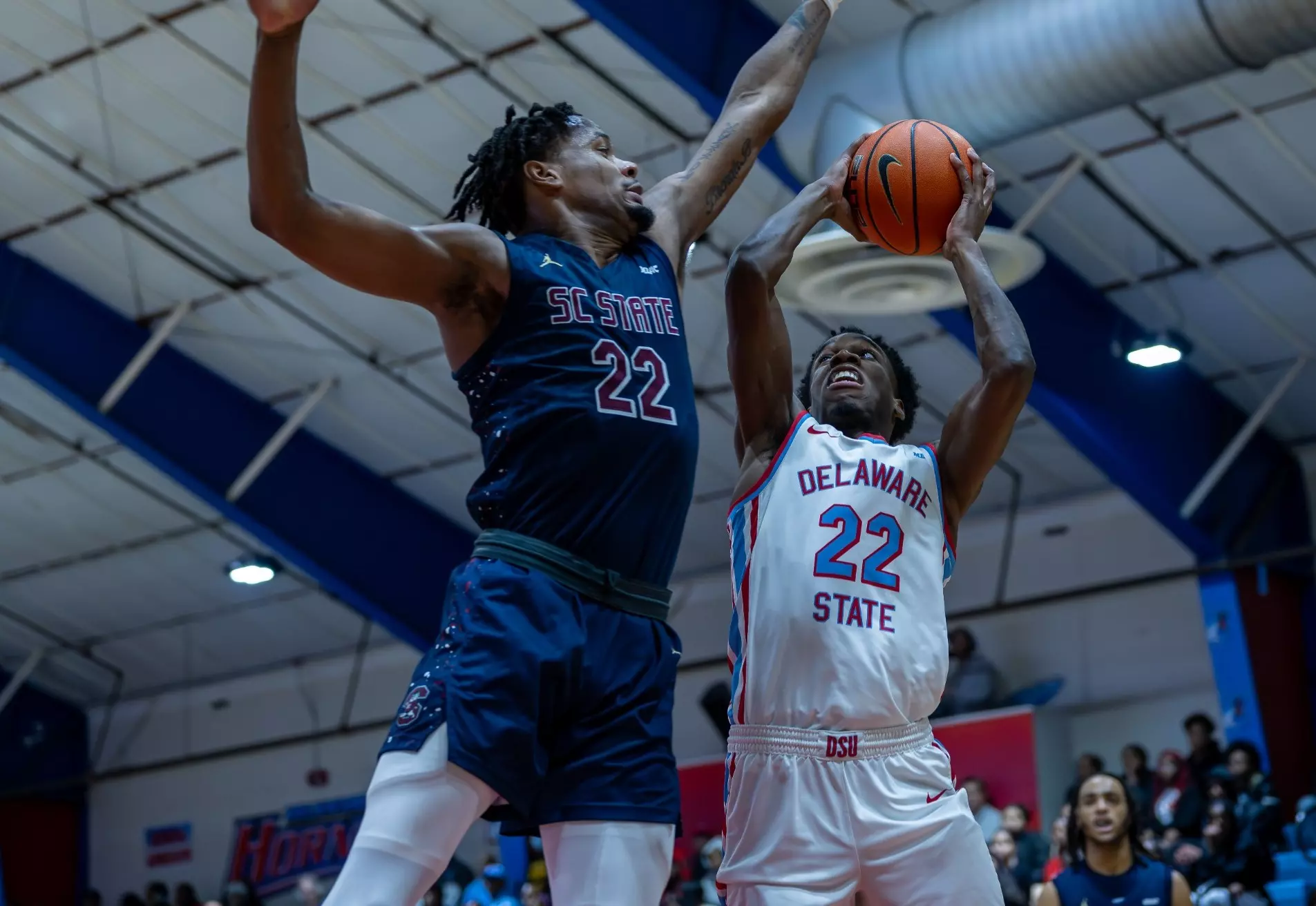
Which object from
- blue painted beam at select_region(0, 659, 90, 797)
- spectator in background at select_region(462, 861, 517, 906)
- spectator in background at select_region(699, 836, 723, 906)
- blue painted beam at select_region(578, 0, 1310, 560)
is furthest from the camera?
blue painted beam at select_region(0, 659, 90, 797)

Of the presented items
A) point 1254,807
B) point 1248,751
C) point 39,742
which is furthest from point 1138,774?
point 39,742

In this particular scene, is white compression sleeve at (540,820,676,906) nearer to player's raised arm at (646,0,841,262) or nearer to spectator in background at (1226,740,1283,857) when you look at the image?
player's raised arm at (646,0,841,262)

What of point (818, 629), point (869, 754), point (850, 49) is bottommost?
point (869, 754)

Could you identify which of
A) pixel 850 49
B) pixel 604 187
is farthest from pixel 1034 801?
pixel 604 187

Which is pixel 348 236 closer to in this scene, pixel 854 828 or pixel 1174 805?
pixel 854 828

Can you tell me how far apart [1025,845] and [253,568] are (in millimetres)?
9223

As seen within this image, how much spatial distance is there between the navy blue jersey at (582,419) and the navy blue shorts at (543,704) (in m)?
0.14

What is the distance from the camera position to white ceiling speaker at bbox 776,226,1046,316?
10.1 meters

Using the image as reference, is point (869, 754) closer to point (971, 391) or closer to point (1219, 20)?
point (971, 391)

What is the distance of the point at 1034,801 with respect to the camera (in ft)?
48.3

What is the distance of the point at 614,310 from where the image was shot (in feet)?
11.7

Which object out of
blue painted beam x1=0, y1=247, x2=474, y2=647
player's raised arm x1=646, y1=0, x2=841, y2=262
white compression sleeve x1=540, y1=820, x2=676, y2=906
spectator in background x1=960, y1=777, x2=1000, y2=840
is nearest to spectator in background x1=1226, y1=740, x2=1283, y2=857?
spectator in background x1=960, y1=777, x2=1000, y2=840

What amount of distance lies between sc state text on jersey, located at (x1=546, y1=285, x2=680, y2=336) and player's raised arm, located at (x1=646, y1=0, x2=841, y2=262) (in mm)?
297

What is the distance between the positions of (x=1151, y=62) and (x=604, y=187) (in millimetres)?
7096
